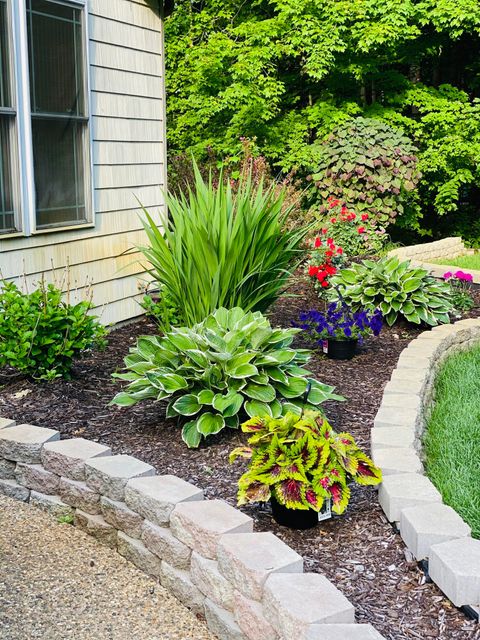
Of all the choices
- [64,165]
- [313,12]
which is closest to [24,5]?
[64,165]

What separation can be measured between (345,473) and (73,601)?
41.1 inches

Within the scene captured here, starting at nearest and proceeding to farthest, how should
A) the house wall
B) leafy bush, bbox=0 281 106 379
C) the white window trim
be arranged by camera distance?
1. leafy bush, bbox=0 281 106 379
2. the white window trim
3. the house wall

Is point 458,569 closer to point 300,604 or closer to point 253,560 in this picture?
point 300,604

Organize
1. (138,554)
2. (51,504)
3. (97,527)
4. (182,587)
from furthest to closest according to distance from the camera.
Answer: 1. (51,504)
2. (97,527)
3. (138,554)
4. (182,587)

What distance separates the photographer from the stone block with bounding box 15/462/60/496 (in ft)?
10.5

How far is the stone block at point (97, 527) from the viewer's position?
116 inches

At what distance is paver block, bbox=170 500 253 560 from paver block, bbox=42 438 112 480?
0.63 m

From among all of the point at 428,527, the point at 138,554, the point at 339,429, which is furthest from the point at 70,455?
the point at 428,527

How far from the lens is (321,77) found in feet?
39.2

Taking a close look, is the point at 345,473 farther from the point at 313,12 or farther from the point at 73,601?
the point at 313,12

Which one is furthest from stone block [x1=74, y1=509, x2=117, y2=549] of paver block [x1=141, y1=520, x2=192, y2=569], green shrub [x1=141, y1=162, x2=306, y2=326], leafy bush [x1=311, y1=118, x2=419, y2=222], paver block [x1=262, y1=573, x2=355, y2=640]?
leafy bush [x1=311, y1=118, x2=419, y2=222]

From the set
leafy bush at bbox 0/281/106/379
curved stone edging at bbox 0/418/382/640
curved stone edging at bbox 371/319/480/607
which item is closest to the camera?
curved stone edging at bbox 0/418/382/640

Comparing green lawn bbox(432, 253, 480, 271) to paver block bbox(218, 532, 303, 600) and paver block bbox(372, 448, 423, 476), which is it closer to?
paver block bbox(372, 448, 423, 476)

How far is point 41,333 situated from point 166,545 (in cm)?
180
